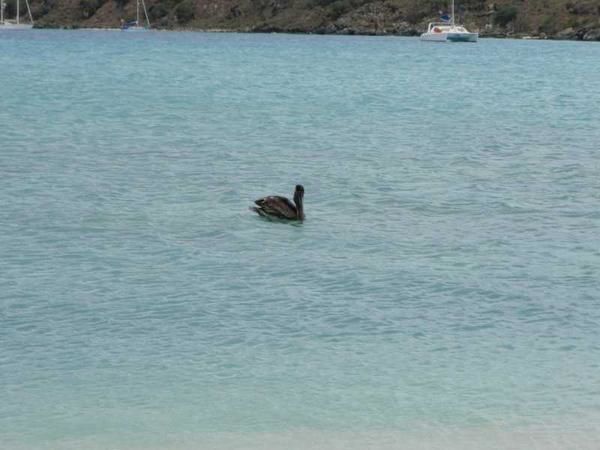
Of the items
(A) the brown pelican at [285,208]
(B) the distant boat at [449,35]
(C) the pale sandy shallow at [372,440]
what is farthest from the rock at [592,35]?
(C) the pale sandy shallow at [372,440]

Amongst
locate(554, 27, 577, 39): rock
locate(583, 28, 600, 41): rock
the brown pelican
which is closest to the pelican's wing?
the brown pelican

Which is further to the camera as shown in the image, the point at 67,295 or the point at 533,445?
the point at 67,295

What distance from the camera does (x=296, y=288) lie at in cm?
1748

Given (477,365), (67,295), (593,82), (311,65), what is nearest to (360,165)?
(67,295)

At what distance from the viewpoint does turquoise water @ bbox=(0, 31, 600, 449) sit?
12.4 m

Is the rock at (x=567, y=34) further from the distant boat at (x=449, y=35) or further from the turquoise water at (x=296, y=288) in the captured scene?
the turquoise water at (x=296, y=288)

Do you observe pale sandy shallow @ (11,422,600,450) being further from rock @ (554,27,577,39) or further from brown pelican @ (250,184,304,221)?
rock @ (554,27,577,39)

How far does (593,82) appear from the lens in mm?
78375

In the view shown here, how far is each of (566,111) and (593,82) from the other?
2770cm

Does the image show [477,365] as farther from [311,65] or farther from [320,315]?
[311,65]

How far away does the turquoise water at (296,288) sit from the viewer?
12.4 metres

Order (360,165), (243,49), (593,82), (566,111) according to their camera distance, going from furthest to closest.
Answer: (243,49) → (593,82) → (566,111) → (360,165)

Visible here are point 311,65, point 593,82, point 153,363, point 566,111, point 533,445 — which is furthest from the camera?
point 311,65

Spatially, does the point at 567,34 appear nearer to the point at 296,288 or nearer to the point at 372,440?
the point at 296,288
